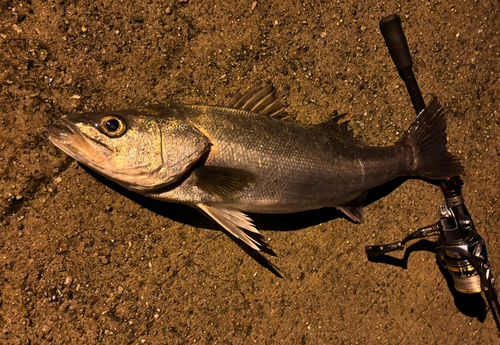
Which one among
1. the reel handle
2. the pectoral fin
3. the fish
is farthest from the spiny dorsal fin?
the reel handle

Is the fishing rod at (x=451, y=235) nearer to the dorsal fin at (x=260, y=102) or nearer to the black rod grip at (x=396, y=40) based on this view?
the black rod grip at (x=396, y=40)

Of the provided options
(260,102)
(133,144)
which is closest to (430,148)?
(260,102)

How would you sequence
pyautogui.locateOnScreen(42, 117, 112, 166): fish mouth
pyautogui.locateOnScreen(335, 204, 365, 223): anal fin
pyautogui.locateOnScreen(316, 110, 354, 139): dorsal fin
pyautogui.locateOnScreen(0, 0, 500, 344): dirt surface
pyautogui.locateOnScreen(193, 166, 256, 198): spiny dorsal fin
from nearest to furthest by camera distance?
pyautogui.locateOnScreen(42, 117, 112, 166): fish mouth
pyautogui.locateOnScreen(193, 166, 256, 198): spiny dorsal fin
pyautogui.locateOnScreen(0, 0, 500, 344): dirt surface
pyautogui.locateOnScreen(316, 110, 354, 139): dorsal fin
pyautogui.locateOnScreen(335, 204, 365, 223): anal fin

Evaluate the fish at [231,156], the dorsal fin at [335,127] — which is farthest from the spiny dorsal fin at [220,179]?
the dorsal fin at [335,127]

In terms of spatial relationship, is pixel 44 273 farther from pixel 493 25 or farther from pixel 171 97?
pixel 493 25

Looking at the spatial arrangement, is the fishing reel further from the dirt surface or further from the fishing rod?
the dirt surface

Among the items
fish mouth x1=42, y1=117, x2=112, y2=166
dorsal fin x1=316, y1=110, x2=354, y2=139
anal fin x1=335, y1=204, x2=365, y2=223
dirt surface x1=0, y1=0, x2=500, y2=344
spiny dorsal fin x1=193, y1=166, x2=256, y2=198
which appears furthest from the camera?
anal fin x1=335, y1=204, x2=365, y2=223

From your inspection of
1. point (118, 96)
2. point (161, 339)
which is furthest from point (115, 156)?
point (161, 339)

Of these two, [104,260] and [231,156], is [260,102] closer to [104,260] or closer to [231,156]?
[231,156]
